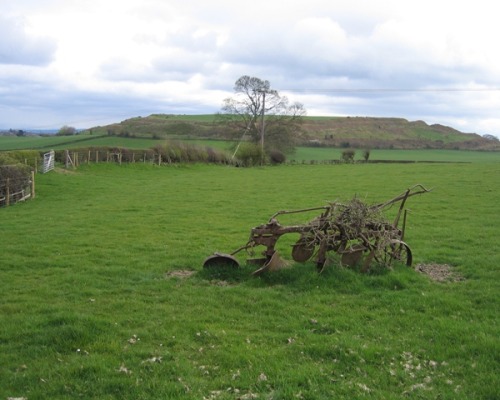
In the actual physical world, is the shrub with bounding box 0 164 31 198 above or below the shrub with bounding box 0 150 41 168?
below

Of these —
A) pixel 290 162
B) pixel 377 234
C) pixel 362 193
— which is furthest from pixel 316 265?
pixel 290 162

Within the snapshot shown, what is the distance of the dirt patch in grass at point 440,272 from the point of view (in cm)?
1103

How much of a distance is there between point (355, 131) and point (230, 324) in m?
133

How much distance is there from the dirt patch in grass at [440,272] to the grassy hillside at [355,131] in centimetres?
8604

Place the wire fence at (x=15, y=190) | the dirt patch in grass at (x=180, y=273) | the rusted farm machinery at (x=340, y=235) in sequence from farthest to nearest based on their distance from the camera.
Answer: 1. the wire fence at (x=15, y=190)
2. the dirt patch in grass at (x=180, y=273)
3. the rusted farm machinery at (x=340, y=235)

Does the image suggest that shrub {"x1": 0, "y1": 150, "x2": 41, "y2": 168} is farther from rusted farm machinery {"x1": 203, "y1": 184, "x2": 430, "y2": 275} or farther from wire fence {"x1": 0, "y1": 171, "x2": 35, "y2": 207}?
rusted farm machinery {"x1": 203, "y1": 184, "x2": 430, "y2": 275}

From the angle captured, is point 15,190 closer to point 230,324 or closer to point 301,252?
point 301,252

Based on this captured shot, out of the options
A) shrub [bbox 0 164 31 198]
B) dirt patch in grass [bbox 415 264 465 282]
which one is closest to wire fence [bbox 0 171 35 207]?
shrub [bbox 0 164 31 198]

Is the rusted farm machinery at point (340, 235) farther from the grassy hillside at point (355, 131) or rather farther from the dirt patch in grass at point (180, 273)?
the grassy hillside at point (355, 131)

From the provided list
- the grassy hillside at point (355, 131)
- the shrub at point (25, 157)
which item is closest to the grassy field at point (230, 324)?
the shrub at point (25, 157)

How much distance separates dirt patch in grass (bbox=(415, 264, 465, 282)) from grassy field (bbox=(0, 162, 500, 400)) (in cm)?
15

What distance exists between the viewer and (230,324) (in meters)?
8.16

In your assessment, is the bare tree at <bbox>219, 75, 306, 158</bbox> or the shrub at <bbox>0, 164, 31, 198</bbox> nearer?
the shrub at <bbox>0, 164, 31, 198</bbox>

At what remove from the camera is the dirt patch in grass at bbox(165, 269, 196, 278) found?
1140 centimetres
